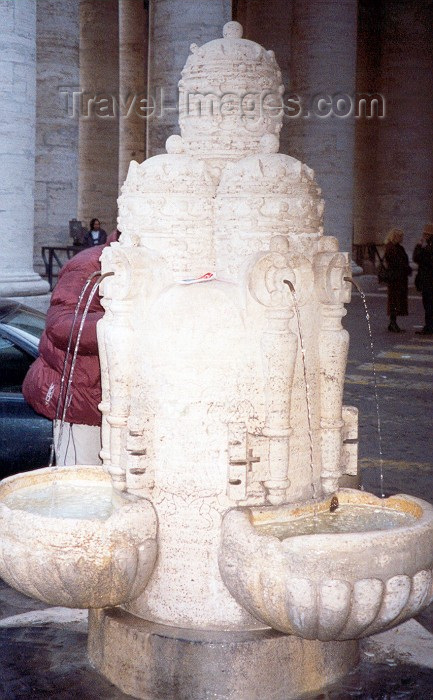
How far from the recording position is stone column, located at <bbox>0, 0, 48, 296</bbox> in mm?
13797

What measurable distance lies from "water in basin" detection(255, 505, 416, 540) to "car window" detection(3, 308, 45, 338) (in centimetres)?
334

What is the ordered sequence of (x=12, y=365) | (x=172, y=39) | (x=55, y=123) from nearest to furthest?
(x=12, y=365) < (x=172, y=39) < (x=55, y=123)

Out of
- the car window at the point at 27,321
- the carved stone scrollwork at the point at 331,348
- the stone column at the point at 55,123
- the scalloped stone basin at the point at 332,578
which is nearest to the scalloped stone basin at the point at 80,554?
the scalloped stone basin at the point at 332,578

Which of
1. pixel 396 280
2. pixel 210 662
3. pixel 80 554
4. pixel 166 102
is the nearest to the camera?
pixel 80 554

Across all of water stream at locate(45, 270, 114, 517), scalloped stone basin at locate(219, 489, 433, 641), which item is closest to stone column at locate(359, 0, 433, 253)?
water stream at locate(45, 270, 114, 517)

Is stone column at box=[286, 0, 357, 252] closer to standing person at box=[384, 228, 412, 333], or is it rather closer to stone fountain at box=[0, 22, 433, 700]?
standing person at box=[384, 228, 412, 333]

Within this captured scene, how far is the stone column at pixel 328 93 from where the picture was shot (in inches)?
842

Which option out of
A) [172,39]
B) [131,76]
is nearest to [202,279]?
[172,39]

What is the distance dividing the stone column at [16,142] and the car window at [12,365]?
254 inches

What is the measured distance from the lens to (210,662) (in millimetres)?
4312

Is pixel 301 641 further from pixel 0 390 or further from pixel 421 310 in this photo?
pixel 421 310

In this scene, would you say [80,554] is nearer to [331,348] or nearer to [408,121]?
[331,348]

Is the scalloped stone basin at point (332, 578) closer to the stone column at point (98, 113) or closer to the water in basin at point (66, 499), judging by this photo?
the water in basin at point (66, 499)

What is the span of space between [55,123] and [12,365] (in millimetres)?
14635
